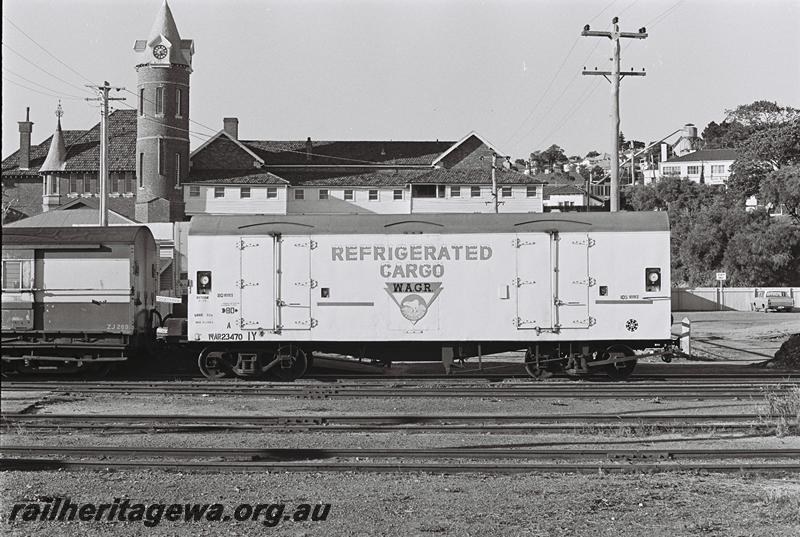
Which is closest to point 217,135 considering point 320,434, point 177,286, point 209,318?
point 177,286

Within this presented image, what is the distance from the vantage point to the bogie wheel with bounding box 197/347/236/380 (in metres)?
19.5

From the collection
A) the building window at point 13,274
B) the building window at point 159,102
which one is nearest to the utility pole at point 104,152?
the building window at point 13,274

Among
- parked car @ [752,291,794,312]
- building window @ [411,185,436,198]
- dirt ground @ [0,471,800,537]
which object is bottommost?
dirt ground @ [0,471,800,537]

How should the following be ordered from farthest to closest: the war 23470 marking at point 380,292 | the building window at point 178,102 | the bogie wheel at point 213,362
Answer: the building window at point 178,102, the bogie wheel at point 213,362, the war 23470 marking at point 380,292

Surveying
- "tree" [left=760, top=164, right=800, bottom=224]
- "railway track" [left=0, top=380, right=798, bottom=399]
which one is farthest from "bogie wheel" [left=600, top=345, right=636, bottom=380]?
"tree" [left=760, top=164, right=800, bottom=224]

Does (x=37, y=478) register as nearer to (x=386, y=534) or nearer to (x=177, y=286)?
(x=386, y=534)

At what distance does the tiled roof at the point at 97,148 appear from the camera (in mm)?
84688

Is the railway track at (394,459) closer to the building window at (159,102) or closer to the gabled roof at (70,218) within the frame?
the gabled roof at (70,218)

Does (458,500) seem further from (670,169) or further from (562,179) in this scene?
(670,169)

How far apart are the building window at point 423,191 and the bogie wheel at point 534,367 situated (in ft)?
187

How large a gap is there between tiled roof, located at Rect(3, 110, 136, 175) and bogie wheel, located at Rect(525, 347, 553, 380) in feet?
230

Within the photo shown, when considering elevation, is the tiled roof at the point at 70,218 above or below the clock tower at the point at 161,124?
below

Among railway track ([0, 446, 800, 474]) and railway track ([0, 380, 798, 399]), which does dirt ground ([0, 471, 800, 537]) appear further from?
railway track ([0, 380, 798, 399])

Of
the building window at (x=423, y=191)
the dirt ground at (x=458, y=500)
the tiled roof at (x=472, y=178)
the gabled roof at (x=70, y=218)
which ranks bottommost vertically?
the dirt ground at (x=458, y=500)
